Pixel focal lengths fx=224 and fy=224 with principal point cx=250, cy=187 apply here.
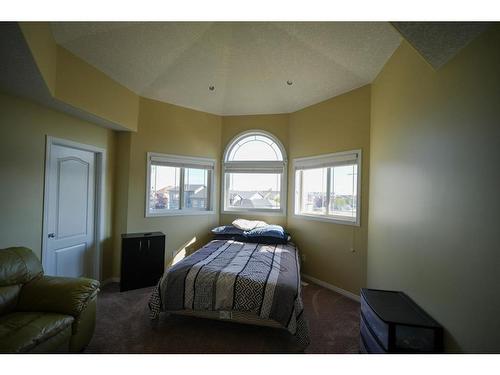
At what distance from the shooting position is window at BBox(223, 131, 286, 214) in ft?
13.3

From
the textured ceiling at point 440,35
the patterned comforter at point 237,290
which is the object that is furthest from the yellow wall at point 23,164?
the textured ceiling at point 440,35

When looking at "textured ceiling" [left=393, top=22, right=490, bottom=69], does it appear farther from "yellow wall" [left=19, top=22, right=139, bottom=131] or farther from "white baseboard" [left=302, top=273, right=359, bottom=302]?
"white baseboard" [left=302, top=273, right=359, bottom=302]

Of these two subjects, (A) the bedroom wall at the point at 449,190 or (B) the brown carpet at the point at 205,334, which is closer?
(A) the bedroom wall at the point at 449,190

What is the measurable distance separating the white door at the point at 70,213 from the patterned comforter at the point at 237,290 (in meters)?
1.44

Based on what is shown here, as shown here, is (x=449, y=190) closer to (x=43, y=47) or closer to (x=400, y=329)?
(x=400, y=329)

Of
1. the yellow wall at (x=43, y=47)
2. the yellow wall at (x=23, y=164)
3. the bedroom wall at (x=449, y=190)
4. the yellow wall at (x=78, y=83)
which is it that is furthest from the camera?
the yellow wall at (x=23, y=164)

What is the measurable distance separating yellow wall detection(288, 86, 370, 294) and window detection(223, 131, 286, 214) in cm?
25

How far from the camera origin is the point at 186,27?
237cm

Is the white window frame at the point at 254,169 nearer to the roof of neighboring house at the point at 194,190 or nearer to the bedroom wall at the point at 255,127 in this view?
the bedroom wall at the point at 255,127

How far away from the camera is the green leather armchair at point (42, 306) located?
1.50 m

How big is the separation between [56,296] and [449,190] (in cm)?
293

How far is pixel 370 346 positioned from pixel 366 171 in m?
1.99

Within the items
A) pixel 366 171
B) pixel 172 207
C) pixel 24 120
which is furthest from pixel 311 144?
pixel 24 120

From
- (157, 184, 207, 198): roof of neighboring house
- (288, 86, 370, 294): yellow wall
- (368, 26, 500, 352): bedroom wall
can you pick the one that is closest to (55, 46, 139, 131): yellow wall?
(157, 184, 207, 198): roof of neighboring house
